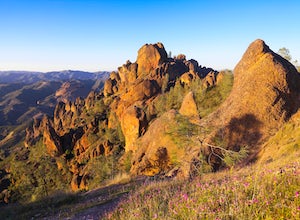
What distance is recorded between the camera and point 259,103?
18.8m

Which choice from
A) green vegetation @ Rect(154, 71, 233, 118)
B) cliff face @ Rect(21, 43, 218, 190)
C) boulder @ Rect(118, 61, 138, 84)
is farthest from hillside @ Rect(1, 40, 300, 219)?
boulder @ Rect(118, 61, 138, 84)

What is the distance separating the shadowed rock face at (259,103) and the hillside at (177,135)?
0.07 metres

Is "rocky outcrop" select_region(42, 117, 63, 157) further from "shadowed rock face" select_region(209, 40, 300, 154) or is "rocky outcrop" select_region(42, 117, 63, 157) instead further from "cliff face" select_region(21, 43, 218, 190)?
"shadowed rock face" select_region(209, 40, 300, 154)

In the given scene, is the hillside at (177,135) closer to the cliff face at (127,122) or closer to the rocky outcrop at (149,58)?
the cliff face at (127,122)

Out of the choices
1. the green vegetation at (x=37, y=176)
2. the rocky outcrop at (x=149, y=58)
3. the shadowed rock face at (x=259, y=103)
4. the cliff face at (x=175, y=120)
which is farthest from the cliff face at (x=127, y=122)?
the shadowed rock face at (x=259, y=103)

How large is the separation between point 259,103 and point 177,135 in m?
8.11

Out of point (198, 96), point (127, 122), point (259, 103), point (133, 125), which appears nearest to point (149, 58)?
point (198, 96)

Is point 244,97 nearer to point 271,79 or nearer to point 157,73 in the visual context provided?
point 271,79

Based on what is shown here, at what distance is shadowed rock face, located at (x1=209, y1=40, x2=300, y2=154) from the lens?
706 inches

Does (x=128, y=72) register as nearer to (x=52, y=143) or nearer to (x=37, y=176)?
(x=52, y=143)

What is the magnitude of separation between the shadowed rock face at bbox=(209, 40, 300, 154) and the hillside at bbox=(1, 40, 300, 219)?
7cm

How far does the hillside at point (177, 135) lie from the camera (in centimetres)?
1278

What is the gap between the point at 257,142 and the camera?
56.6ft

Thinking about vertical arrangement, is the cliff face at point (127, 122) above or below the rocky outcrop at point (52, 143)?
above
